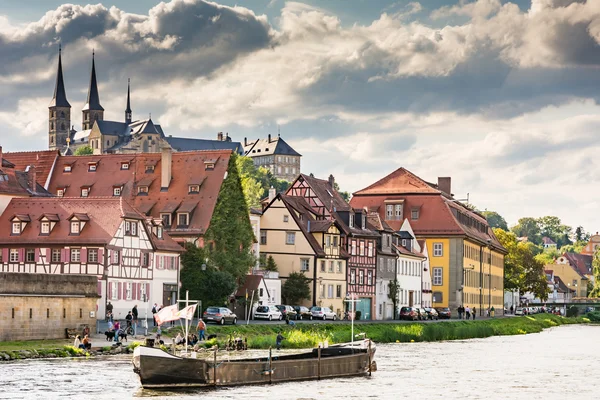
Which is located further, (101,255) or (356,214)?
(356,214)

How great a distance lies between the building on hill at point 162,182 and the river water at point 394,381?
25.9 meters

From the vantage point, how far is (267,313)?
94.9 m

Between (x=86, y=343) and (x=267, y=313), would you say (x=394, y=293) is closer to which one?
(x=267, y=313)

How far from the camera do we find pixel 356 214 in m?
121

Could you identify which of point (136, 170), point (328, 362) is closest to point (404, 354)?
point (328, 362)

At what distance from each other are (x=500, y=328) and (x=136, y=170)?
128ft

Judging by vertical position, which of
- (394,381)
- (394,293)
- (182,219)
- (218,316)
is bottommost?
(394,381)

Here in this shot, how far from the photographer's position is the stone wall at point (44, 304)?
6825cm

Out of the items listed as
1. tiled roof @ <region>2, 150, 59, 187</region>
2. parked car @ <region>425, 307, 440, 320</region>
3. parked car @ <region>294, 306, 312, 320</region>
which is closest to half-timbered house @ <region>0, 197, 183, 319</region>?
parked car @ <region>294, 306, 312, 320</region>

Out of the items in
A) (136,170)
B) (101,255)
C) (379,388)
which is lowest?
(379,388)

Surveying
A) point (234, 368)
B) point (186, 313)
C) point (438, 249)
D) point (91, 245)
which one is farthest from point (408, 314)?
point (186, 313)

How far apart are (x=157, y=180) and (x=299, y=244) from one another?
14237 mm

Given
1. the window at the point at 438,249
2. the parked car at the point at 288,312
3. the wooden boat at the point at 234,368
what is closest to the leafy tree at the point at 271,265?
the parked car at the point at 288,312

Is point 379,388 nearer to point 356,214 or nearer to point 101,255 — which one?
point 101,255
